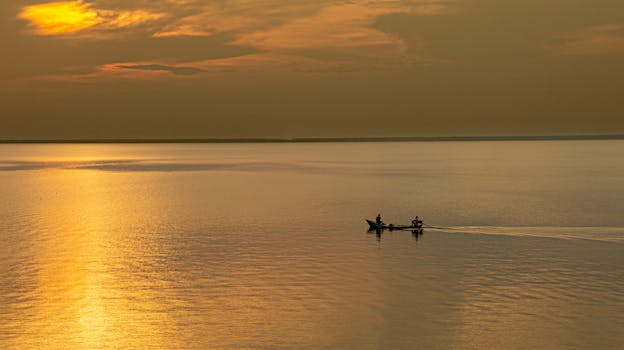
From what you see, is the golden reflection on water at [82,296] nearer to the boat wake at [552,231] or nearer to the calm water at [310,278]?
the calm water at [310,278]

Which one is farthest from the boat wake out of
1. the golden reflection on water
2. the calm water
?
the golden reflection on water

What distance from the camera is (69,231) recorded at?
249 ft

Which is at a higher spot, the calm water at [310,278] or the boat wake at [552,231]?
the boat wake at [552,231]

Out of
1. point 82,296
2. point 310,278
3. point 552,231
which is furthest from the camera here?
point 552,231

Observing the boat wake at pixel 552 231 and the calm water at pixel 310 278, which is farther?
the boat wake at pixel 552 231

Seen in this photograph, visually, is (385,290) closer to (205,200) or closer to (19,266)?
A: (19,266)

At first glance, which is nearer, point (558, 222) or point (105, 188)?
point (558, 222)

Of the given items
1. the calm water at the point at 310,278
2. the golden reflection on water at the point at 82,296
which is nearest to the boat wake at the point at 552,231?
the calm water at the point at 310,278

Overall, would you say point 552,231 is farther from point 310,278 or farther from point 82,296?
point 82,296

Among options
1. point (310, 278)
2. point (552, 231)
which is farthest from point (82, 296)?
point (552, 231)

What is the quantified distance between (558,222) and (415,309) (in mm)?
46863

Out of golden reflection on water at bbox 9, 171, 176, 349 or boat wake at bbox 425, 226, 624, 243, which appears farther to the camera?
boat wake at bbox 425, 226, 624, 243

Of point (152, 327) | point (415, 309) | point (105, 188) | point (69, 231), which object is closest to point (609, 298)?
point (415, 309)

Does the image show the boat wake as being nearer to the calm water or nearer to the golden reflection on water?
the calm water
